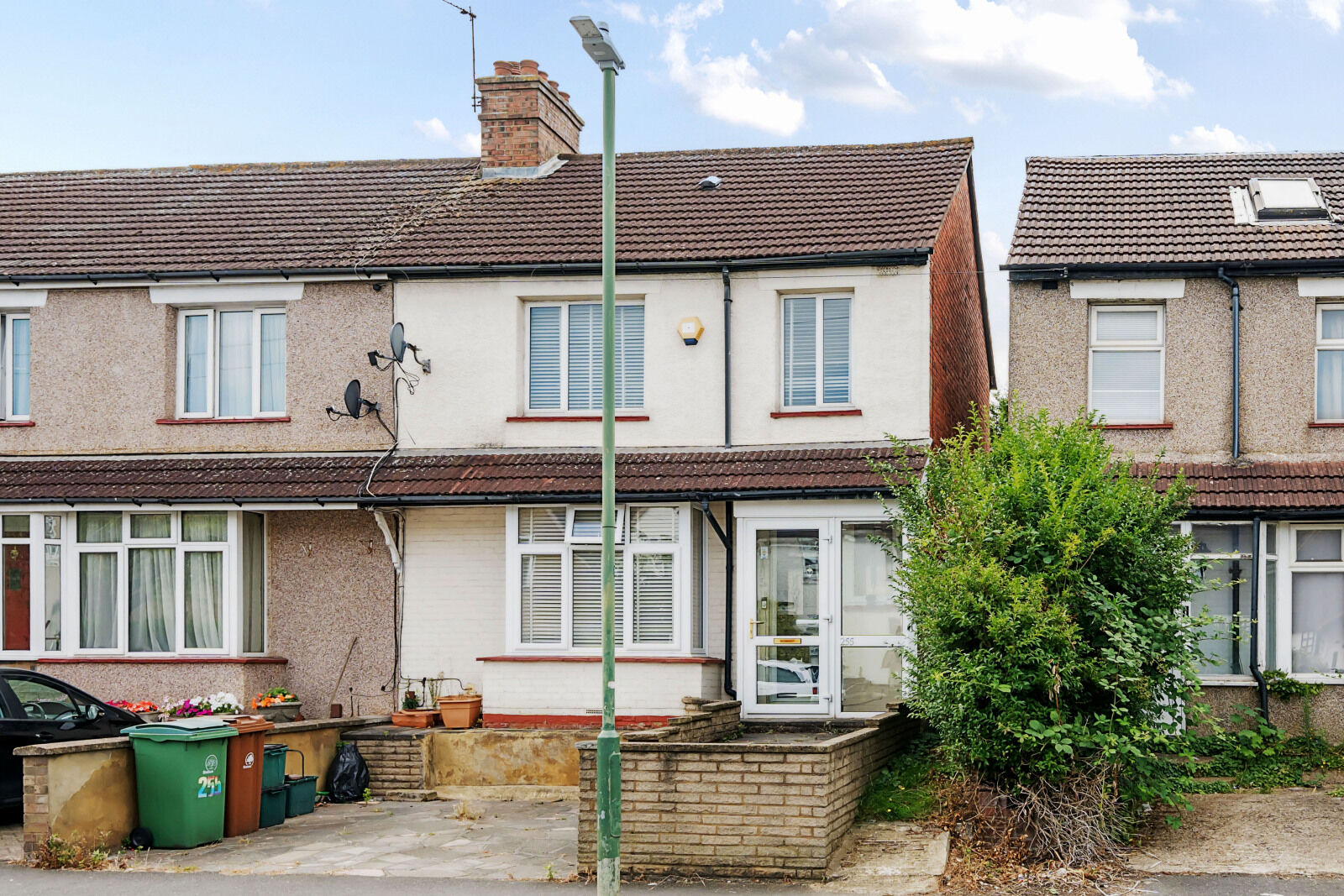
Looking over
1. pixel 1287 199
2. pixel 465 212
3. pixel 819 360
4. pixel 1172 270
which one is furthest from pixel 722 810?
pixel 1287 199

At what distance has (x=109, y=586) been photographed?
17781 mm

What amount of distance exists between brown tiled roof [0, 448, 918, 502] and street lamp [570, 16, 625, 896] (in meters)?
5.08

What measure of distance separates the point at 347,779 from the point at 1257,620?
969cm

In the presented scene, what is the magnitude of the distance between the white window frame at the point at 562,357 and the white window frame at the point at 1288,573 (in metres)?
7.18

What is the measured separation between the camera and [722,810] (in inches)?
454

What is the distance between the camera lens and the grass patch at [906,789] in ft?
42.3

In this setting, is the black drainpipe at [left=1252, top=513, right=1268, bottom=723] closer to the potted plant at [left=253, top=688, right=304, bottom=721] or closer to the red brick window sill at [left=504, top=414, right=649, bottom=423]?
the red brick window sill at [left=504, top=414, right=649, bottom=423]

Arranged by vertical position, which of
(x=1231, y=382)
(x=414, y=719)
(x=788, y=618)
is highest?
(x=1231, y=382)

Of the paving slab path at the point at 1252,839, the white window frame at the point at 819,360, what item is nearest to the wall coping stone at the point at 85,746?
the white window frame at the point at 819,360

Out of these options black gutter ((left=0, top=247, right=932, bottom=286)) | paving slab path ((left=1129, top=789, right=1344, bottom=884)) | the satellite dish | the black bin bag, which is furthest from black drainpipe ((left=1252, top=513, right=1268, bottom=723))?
the satellite dish

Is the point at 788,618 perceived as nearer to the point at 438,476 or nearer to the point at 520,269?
the point at 438,476

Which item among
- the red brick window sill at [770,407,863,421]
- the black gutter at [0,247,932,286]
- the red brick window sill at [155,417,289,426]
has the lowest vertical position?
the red brick window sill at [155,417,289,426]

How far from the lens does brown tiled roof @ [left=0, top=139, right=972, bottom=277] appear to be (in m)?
17.4

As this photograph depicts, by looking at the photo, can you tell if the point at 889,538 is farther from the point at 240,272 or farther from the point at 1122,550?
the point at 240,272
